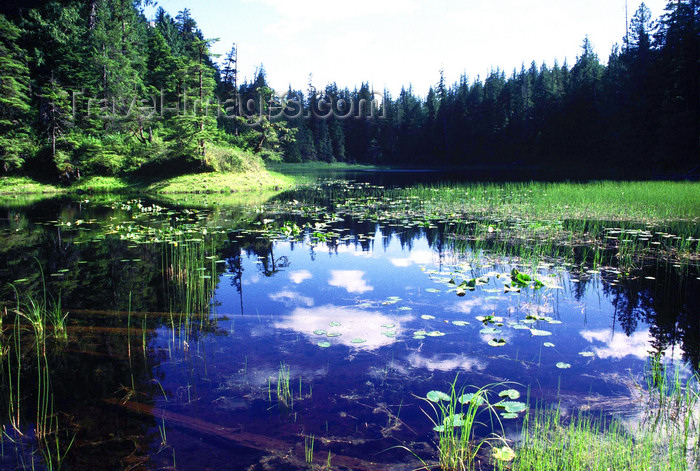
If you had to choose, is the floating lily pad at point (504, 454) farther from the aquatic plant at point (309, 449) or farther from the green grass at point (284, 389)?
the green grass at point (284, 389)

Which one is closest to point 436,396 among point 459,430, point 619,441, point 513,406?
point 459,430

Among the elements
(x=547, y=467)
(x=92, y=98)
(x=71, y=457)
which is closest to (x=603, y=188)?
(x=547, y=467)

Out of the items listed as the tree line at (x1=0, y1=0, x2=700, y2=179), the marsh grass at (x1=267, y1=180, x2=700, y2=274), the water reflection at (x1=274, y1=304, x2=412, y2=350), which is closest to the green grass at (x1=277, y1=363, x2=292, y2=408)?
the water reflection at (x1=274, y1=304, x2=412, y2=350)

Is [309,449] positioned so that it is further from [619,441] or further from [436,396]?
[619,441]

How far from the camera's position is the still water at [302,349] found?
3004 millimetres

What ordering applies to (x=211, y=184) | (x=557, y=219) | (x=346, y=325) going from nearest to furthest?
(x=346, y=325)
(x=557, y=219)
(x=211, y=184)

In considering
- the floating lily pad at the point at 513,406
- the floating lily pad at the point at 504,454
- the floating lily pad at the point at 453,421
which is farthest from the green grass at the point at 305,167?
the floating lily pad at the point at 504,454

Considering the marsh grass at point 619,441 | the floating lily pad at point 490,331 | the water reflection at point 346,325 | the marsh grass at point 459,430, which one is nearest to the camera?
the marsh grass at point 619,441

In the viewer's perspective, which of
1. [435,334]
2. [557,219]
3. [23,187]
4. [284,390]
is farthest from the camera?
[23,187]

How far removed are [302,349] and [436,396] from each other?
5.43 feet

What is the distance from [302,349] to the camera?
176 inches

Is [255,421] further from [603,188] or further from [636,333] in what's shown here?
[603,188]

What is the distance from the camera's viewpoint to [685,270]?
704 cm

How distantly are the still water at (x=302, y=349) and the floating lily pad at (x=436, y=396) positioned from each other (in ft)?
0.42
